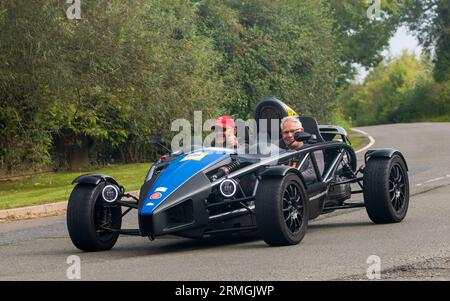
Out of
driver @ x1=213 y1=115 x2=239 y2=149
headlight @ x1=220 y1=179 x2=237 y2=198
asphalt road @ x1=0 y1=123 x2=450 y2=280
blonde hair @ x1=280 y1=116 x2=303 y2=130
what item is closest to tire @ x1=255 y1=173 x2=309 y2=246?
A: asphalt road @ x1=0 y1=123 x2=450 y2=280

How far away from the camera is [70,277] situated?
32.4 feet

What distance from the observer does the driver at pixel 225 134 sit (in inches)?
497

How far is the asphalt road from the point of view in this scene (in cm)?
955

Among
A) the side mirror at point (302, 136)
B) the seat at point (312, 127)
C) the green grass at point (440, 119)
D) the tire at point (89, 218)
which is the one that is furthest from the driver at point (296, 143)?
the green grass at point (440, 119)

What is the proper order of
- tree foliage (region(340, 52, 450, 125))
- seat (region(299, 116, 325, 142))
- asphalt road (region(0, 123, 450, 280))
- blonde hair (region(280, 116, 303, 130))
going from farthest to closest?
tree foliage (region(340, 52, 450, 125)) → seat (region(299, 116, 325, 142)) → blonde hair (region(280, 116, 303, 130)) → asphalt road (region(0, 123, 450, 280))

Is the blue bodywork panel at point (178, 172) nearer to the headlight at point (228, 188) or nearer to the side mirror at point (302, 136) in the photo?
the headlight at point (228, 188)

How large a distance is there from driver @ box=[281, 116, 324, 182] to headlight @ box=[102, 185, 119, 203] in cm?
216

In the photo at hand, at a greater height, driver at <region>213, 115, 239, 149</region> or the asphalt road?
driver at <region>213, 115, 239, 149</region>

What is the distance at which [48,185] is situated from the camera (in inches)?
958

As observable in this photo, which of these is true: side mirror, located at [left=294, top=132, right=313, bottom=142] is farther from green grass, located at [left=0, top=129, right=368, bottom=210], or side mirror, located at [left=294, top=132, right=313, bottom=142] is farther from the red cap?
green grass, located at [left=0, top=129, right=368, bottom=210]

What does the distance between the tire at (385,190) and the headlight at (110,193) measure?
9.99 feet
